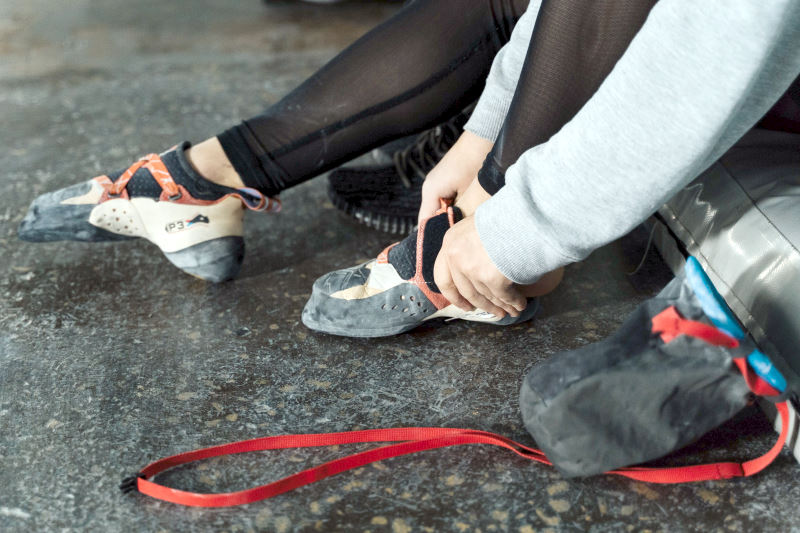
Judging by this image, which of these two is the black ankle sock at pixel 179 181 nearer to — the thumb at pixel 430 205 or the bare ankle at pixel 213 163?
the bare ankle at pixel 213 163

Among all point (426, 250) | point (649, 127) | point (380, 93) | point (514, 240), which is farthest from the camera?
point (380, 93)

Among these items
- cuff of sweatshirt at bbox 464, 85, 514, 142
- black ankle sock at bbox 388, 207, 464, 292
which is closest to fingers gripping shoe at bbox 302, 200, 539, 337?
black ankle sock at bbox 388, 207, 464, 292

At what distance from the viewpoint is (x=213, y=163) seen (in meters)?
1.15

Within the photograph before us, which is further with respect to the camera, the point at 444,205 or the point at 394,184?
the point at 394,184

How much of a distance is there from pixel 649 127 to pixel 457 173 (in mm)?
384

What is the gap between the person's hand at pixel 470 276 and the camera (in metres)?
0.87

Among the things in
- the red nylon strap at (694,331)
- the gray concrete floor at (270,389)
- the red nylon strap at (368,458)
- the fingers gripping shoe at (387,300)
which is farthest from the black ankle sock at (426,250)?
the red nylon strap at (694,331)

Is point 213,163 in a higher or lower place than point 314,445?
higher

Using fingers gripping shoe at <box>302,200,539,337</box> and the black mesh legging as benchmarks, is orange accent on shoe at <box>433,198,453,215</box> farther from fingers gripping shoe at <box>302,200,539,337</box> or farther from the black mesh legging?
the black mesh legging

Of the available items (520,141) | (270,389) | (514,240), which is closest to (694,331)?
(514,240)

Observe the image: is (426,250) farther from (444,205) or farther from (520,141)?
(520,141)

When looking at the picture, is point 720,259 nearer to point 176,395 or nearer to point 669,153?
point 669,153

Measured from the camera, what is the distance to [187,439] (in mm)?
922

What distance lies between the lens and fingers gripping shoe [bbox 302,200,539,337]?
3.35 ft
